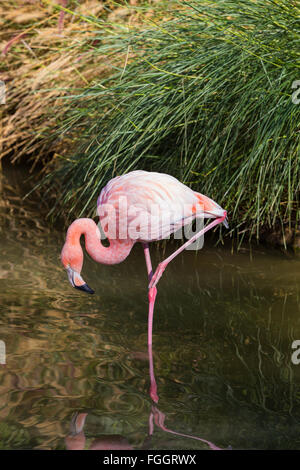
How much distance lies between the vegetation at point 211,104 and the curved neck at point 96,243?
565 millimetres

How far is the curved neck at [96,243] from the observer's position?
270 cm

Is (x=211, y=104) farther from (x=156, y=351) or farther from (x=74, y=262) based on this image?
(x=156, y=351)

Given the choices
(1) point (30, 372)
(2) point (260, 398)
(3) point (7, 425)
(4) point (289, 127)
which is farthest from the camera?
(4) point (289, 127)

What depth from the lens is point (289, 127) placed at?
3143 millimetres

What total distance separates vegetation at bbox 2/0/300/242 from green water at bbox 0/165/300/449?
358 mm

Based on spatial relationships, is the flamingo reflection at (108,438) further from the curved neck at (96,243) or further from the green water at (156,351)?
the curved neck at (96,243)

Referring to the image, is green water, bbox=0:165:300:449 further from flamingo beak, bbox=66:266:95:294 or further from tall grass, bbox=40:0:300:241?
tall grass, bbox=40:0:300:241

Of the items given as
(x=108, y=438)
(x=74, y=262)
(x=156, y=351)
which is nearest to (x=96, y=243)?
(x=74, y=262)

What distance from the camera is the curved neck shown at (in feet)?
8.87

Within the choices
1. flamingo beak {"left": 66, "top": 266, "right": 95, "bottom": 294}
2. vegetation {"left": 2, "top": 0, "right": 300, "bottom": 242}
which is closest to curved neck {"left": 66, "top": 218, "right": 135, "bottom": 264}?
flamingo beak {"left": 66, "top": 266, "right": 95, "bottom": 294}
